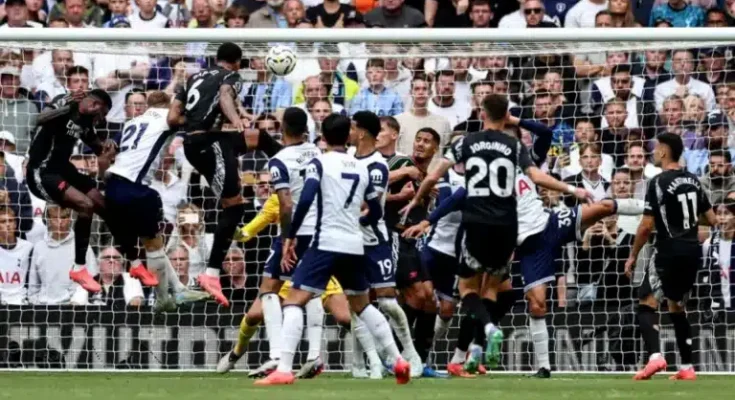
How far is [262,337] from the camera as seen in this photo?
58.9 feet

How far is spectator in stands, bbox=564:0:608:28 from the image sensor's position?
66.9 feet

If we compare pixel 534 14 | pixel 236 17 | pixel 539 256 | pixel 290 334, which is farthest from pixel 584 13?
pixel 290 334

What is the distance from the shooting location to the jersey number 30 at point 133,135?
1603cm

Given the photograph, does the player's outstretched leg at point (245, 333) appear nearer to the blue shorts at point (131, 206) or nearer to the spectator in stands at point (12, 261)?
the blue shorts at point (131, 206)

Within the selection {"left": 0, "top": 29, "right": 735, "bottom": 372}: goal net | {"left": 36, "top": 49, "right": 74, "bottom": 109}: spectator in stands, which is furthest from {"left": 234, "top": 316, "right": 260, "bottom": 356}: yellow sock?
{"left": 36, "top": 49, "right": 74, "bottom": 109}: spectator in stands

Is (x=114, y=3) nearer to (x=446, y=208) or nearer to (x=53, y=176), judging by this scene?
(x=53, y=176)

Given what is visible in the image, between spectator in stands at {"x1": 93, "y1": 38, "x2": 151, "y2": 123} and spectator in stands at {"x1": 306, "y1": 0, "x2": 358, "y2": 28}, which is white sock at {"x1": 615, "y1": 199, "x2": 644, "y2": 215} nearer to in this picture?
spectator in stands at {"x1": 306, "y1": 0, "x2": 358, "y2": 28}

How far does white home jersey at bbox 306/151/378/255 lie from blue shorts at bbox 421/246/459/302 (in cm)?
268

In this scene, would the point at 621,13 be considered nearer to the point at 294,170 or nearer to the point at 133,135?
the point at 294,170

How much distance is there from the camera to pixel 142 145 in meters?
16.0

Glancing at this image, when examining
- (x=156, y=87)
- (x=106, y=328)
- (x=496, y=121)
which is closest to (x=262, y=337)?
(x=106, y=328)

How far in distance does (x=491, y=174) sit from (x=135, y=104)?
4657 mm

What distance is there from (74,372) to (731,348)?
627 centimetres

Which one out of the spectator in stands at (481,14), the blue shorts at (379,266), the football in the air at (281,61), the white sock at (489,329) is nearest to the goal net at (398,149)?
the football in the air at (281,61)
